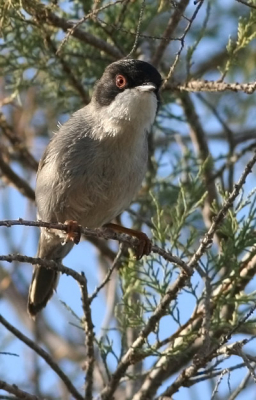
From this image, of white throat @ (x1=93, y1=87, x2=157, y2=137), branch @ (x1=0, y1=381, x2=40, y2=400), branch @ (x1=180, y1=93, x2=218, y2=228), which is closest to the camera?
branch @ (x1=0, y1=381, x2=40, y2=400)

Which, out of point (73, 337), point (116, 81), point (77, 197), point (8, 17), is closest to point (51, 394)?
point (73, 337)

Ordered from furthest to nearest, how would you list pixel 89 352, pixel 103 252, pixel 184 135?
pixel 184 135
pixel 103 252
pixel 89 352

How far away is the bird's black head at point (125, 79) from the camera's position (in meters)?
4.16

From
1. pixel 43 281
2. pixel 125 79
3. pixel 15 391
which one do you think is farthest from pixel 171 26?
pixel 15 391

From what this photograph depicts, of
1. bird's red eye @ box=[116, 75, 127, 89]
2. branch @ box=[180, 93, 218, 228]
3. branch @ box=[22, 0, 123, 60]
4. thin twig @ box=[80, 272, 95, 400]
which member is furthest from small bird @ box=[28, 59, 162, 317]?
branch @ box=[180, 93, 218, 228]

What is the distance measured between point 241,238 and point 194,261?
22.7 inches

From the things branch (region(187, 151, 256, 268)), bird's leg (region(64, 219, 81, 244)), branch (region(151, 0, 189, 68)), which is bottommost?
branch (region(187, 151, 256, 268))

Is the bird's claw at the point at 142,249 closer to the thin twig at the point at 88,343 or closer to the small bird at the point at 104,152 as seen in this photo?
the small bird at the point at 104,152

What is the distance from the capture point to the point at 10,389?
330 cm

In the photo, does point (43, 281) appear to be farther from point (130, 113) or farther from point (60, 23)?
point (60, 23)

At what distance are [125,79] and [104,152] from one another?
0.47 meters

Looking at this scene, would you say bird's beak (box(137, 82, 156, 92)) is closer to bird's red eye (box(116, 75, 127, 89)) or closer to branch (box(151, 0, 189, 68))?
bird's red eye (box(116, 75, 127, 89))

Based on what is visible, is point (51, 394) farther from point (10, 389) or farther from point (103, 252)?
point (10, 389)

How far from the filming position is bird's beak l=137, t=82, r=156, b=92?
4039 millimetres
